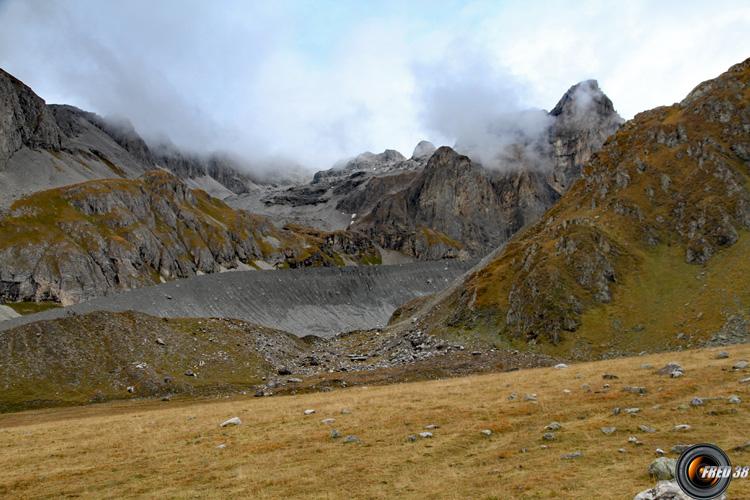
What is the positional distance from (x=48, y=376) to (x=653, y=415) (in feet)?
306

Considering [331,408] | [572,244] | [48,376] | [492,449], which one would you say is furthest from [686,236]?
[48,376]

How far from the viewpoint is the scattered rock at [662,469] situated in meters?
16.8

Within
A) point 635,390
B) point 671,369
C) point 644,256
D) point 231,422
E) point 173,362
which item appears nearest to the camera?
point 635,390

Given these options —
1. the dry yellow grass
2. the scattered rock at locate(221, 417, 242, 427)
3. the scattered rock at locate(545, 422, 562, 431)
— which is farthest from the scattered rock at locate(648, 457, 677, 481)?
the scattered rock at locate(221, 417, 242, 427)

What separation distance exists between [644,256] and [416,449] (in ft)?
273

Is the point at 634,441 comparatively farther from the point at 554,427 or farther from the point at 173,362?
the point at 173,362

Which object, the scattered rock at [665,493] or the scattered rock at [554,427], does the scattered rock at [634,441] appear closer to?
the scattered rock at [554,427]

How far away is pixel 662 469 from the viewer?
55.8ft

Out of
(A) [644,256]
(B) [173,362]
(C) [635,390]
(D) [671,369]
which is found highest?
(A) [644,256]

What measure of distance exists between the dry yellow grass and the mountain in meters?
40.3

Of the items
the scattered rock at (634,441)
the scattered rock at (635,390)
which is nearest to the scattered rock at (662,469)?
the scattered rock at (634,441)

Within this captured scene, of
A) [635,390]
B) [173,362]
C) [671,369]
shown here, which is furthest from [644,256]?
[173,362]

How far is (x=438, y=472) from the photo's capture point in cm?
2125

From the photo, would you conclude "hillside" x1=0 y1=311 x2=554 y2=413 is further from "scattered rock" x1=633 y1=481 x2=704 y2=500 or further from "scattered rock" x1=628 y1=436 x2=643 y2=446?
"scattered rock" x1=633 y1=481 x2=704 y2=500
